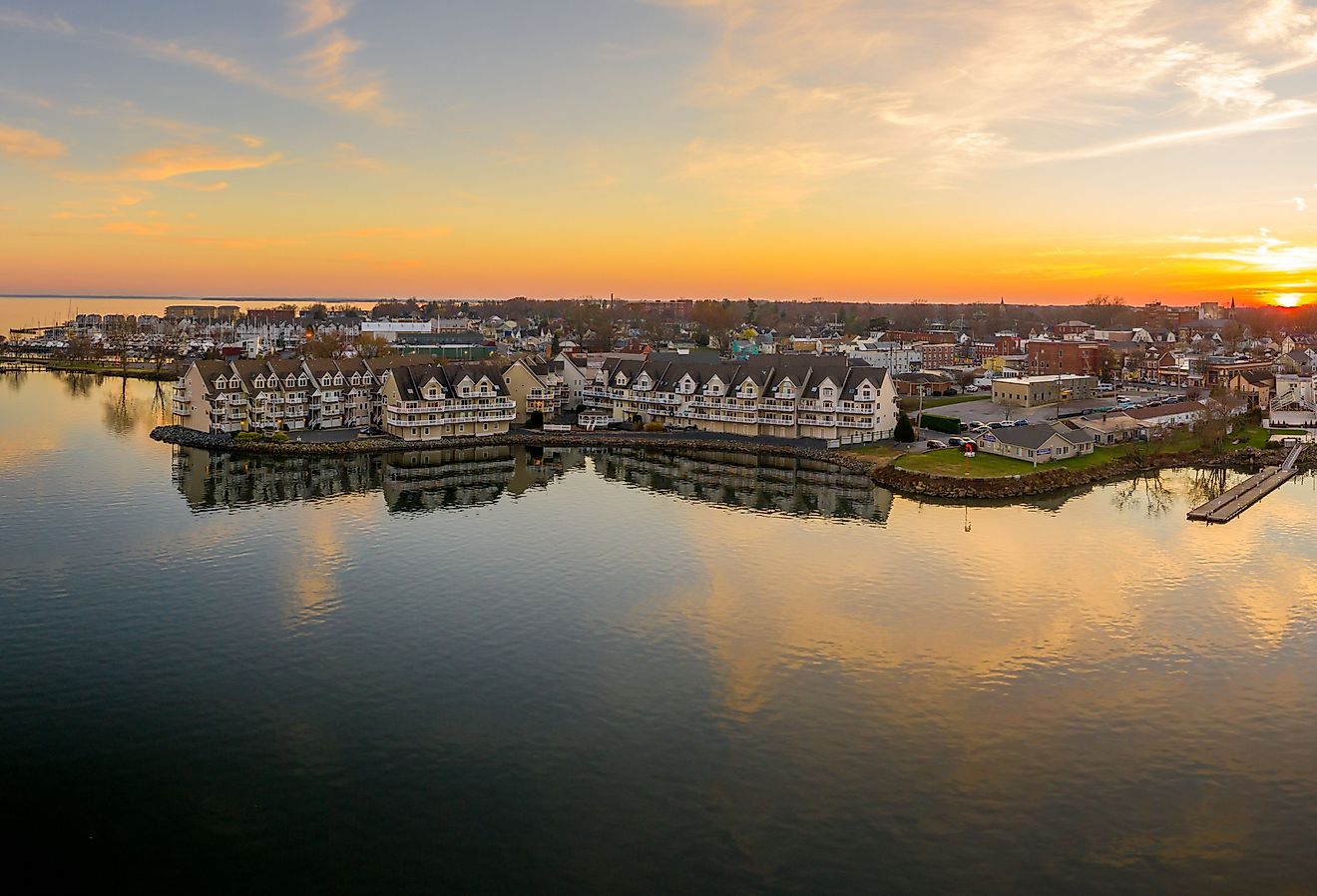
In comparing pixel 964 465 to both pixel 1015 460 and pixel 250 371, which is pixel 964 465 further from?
pixel 250 371

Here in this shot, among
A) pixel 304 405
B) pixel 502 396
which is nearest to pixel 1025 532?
pixel 502 396

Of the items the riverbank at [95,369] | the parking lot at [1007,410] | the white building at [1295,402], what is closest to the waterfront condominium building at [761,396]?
the parking lot at [1007,410]

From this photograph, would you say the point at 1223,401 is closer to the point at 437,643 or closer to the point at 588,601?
the point at 588,601

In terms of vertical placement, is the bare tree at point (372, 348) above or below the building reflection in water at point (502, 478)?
above

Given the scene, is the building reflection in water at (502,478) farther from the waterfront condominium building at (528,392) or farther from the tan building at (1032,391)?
the tan building at (1032,391)

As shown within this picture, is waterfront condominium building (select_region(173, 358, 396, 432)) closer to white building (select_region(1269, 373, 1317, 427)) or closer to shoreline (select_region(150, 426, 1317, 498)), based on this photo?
shoreline (select_region(150, 426, 1317, 498))

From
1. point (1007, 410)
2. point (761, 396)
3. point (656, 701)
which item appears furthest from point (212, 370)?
point (1007, 410)
